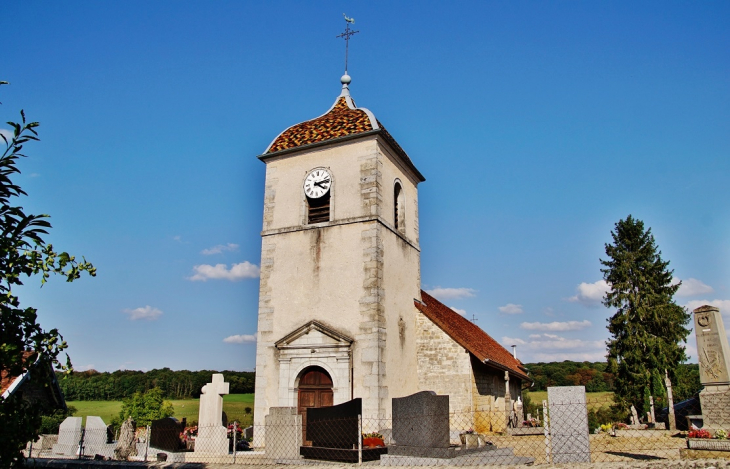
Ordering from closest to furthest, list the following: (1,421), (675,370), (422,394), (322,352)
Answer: (1,421) < (422,394) < (322,352) < (675,370)

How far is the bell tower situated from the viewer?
1577 cm

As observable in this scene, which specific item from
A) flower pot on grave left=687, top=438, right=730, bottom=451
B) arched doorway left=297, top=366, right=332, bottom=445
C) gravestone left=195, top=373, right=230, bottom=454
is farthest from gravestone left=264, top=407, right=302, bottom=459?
flower pot on grave left=687, top=438, right=730, bottom=451

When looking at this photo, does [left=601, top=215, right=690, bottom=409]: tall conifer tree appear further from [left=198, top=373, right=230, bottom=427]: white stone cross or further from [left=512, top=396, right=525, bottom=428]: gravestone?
[left=198, top=373, right=230, bottom=427]: white stone cross

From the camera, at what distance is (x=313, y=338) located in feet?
53.1

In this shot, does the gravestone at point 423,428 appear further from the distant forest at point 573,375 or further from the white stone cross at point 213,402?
the distant forest at point 573,375

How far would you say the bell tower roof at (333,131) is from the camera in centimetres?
1777

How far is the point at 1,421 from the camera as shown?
416 cm

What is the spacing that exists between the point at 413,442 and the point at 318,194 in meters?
9.37

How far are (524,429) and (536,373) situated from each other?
3986 centimetres

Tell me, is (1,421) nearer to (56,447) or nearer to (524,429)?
(56,447)

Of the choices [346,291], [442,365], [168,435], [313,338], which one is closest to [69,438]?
[168,435]

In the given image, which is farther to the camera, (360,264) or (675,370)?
(675,370)

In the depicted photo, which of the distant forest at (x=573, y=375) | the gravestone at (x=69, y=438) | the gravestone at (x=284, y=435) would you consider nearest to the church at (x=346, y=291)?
the gravestone at (x=284, y=435)

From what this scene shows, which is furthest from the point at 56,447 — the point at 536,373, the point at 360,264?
the point at 536,373
